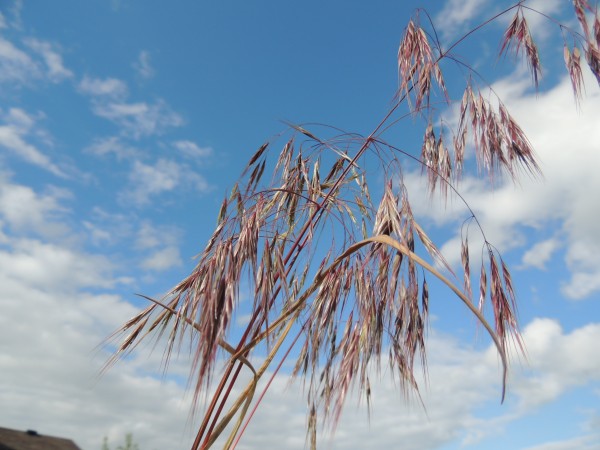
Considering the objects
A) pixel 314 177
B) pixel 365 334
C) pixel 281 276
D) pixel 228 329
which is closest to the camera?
pixel 228 329

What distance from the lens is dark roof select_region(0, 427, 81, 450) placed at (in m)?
13.8

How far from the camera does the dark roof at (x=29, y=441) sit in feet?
45.3

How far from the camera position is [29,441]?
14.6m

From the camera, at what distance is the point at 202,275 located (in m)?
1.75

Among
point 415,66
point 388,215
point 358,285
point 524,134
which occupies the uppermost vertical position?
point 415,66

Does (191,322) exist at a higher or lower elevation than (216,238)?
lower

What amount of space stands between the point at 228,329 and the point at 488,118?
4.63 feet

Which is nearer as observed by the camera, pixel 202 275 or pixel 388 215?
pixel 202 275

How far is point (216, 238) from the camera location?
190cm

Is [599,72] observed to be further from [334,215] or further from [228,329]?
[228,329]

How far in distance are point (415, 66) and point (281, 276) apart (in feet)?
3.45

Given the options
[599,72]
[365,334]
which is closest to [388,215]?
[365,334]

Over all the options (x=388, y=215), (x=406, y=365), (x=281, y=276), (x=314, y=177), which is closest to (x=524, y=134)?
(x=388, y=215)

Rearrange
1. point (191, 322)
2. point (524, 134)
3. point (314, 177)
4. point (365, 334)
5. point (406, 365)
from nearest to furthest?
point (191, 322) < point (365, 334) < point (406, 365) < point (524, 134) < point (314, 177)
